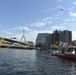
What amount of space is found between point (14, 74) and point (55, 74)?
8414 mm

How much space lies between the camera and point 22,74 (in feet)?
140

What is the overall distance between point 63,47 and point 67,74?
225 feet

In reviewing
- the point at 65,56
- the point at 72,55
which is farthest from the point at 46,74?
the point at 65,56

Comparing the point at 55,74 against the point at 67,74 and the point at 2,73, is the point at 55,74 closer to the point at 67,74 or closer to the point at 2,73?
the point at 67,74

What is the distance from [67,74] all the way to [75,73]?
9.57 ft

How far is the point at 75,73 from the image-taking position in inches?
1848

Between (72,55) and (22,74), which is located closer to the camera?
(22,74)

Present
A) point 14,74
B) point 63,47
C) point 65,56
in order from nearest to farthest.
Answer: point 14,74
point 65,56
point 63,47

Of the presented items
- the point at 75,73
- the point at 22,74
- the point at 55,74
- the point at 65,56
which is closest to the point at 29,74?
the point at 22,74

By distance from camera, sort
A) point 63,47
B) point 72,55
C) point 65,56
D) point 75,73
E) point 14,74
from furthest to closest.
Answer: point 63,47
point 65,56
point 72,55
point 75,73
point 14,74

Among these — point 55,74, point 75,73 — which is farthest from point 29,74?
point 75,73

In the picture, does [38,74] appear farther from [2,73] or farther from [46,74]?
[2,73]

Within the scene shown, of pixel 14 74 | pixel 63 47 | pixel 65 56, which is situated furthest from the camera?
pixel 63 47

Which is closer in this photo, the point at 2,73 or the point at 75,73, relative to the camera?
the point at 2,73
